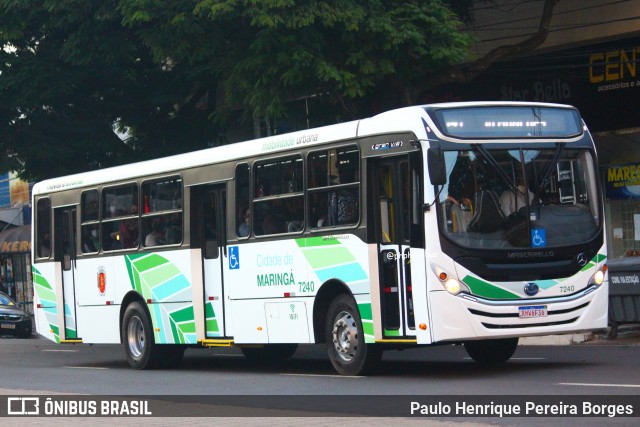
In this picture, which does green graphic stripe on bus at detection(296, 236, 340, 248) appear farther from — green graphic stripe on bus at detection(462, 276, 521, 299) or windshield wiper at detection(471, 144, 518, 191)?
windshield wiper at detection(471, 144, 518, 191)

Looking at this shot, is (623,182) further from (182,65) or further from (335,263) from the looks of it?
(335,263)

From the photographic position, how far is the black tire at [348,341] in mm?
14484

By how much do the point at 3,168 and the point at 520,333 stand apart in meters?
17.2

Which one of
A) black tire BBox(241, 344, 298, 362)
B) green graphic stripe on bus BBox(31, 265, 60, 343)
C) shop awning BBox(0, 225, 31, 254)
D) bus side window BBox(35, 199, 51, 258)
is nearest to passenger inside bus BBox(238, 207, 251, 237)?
black tire BBox(241, 344, 298, 362)

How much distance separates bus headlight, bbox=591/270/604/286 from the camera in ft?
46.1

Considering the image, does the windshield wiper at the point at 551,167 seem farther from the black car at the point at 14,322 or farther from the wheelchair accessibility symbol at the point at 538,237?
the black car at the point at 14,322

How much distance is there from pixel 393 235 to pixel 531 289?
1.68m

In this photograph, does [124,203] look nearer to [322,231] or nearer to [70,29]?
[322,231]

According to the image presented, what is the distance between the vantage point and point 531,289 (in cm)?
1362

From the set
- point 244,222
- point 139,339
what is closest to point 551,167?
point 244,222

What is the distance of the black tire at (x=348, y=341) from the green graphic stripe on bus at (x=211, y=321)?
285cm

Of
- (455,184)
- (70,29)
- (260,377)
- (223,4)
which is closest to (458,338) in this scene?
(455,184)

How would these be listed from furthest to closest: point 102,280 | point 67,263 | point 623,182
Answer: point 623,182 → point 67,263 → point 102,280

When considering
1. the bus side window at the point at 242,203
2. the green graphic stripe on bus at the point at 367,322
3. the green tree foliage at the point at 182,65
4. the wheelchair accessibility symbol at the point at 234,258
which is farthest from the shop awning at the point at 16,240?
the green graphic stripe on bus at the point at 367,322
